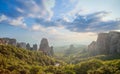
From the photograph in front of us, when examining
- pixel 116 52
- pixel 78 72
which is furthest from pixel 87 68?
pixel 116 52

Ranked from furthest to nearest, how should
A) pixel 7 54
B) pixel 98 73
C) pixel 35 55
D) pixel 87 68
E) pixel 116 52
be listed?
pixel 116 52, pixel 35 55, pixel 7 54, pixel 87 68, pixel 98 73

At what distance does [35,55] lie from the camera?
584 feet

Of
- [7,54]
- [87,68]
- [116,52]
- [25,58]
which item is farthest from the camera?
[116,52]

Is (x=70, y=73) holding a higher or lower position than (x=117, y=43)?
lower

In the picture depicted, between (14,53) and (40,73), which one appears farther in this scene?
(14,53)

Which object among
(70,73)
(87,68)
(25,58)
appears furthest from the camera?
(25,58)

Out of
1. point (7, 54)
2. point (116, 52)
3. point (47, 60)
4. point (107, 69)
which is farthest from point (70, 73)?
point (116, 52)

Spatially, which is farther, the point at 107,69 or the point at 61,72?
the point at 61,72

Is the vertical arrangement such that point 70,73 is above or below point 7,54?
below

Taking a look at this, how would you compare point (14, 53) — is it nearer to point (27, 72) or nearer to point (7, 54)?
point (7, 54)

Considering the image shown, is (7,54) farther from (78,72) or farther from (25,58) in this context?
(78,72)

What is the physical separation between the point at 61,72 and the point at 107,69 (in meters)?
26.9

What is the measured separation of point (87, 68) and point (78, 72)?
6.36 metres

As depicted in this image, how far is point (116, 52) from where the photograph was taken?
195750 mm
